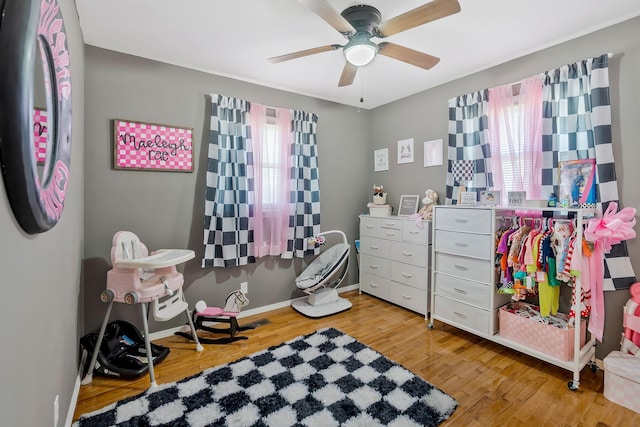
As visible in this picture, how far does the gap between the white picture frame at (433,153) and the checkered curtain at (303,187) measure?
1312 mm

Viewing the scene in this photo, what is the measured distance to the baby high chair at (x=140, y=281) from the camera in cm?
206

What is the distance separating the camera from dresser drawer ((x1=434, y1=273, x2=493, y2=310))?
256cm

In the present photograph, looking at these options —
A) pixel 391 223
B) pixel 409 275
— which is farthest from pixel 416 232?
pixel 409 275

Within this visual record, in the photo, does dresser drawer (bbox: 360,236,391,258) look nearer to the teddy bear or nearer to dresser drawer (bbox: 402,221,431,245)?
dresser drawer (bbox: 402,221,431,245)

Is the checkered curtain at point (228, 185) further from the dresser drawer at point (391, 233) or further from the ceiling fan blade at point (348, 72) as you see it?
the dresser drawer at point (391, 233)

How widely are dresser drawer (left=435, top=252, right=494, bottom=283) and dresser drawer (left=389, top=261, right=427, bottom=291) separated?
312 mm

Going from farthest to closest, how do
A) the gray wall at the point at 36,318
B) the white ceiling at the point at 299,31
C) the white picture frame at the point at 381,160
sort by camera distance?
the white picture frame at the point at 381,160
the white ceiling at the point at 299,31
the gray wall at the point at 36,318

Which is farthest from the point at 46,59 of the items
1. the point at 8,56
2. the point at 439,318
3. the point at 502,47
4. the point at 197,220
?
the point at 439,318

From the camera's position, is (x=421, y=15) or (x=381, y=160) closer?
(x=421, y=15)

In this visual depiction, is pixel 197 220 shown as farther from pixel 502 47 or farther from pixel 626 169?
pixel 626 169

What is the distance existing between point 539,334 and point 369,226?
202cm

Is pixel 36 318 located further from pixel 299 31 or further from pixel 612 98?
pixel 612 98

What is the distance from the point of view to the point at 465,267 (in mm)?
2701

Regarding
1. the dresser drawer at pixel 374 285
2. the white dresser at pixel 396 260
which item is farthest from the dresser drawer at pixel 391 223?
the dresser drawer at pixel 374 285
